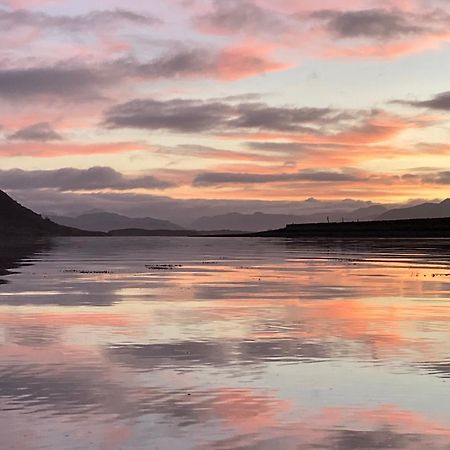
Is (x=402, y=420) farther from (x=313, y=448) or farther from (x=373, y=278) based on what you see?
(x=373, y=278)

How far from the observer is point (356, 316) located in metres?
26.3

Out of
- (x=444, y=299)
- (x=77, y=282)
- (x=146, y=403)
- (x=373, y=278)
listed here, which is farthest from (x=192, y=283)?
(x=146, y=403)

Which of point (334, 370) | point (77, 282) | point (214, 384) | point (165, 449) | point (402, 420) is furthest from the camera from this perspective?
point (77, 282)

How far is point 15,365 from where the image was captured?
55.1 ft

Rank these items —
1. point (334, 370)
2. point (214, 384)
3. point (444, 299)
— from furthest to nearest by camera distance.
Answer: point (444, 299)
point (334, 370)
point (214, 384)

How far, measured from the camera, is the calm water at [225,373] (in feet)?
37.4

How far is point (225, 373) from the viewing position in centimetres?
1598

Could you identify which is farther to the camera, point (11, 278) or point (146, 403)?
point (11, 278)

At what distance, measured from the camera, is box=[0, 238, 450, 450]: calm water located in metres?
11.4

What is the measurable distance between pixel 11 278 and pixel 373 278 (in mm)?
22206

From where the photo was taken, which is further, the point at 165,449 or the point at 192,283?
the point at 192,283

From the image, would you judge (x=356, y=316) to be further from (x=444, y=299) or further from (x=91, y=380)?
(x=91, y=380)

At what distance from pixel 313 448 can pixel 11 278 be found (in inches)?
1499

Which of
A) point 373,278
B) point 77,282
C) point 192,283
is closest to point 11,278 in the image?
point 77,282
